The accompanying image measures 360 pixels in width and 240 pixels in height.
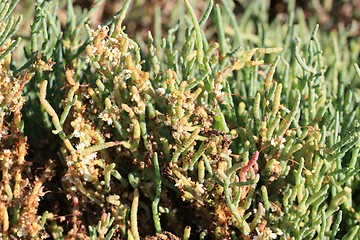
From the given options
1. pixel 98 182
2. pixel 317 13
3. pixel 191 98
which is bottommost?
pixel 317 13

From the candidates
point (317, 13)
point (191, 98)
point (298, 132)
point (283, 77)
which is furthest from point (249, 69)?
point (317, 13)

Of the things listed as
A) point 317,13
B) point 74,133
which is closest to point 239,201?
point 74,133

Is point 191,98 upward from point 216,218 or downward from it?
upward

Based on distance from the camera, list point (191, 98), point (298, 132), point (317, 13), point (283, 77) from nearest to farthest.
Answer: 1. point (191, 98)
2. point (298, 132)
3. point (283, 77)
4. point (317, 13)

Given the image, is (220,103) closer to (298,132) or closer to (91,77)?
(298,132)

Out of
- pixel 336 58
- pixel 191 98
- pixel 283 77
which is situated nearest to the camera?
pixel 191 98

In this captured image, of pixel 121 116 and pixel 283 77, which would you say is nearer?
pixel 121 116

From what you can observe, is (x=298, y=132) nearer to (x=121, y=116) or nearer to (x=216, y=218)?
(x=216, y=218)

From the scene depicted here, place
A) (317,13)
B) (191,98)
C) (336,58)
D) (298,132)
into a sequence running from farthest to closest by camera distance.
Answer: (317,13) < (336,58) < (298,132) < (191,98)

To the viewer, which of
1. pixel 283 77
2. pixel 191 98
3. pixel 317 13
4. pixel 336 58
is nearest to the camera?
pixel 191 98
